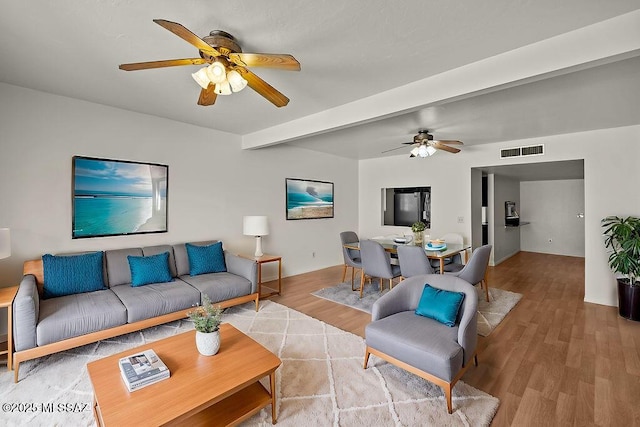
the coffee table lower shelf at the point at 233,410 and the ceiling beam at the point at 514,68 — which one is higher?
the ceiling beam at the point at 514,68

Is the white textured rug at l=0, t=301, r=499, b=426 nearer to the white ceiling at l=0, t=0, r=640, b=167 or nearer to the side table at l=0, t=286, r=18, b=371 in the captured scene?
the side table at l=0, t=286, r=18, b=371

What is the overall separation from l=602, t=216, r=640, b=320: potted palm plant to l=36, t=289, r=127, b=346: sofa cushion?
5630mm

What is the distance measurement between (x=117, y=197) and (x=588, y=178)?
6.36 meters

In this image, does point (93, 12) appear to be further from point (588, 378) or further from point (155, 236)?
point (588, 378)

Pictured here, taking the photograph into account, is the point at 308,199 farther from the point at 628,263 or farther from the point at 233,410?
the point at 628,263

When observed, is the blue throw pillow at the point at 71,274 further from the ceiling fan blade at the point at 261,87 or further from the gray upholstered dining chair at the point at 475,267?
the gray upholstered dining chair at the point at 475,267

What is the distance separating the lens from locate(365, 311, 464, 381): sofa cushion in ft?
6.61


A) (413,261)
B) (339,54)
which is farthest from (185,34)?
(413,261)

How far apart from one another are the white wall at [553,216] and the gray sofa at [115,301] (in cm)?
844

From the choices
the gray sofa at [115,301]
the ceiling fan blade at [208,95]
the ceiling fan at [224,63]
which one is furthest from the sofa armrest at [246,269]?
the ceiling fan at [224,63]

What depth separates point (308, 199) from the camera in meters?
6.01

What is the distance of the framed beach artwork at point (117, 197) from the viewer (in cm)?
339

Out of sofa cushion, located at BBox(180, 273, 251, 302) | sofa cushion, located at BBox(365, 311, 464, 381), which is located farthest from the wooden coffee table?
sofa cushion, located at BBox(180, 273, 251, 302)

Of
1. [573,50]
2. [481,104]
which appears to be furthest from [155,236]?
[573,50]
